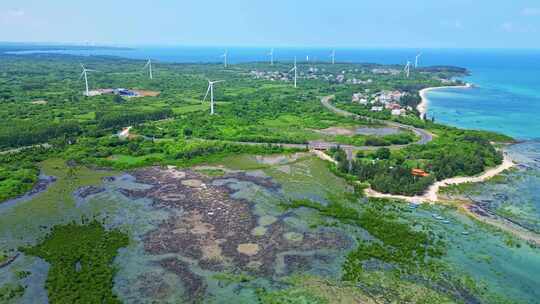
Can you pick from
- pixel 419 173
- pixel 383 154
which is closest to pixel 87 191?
pixel 383 154

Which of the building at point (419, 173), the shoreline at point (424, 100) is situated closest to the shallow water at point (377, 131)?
the shoreline at point (424, 100)

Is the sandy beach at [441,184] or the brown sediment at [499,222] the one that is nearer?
the brown sediment at [499,222]

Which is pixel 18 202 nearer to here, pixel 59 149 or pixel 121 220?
pixel 121 220

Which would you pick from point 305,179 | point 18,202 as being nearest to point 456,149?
point 305,179

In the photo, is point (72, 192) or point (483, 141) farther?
point (483, 141)

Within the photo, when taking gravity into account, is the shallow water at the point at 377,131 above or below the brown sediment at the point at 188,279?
above

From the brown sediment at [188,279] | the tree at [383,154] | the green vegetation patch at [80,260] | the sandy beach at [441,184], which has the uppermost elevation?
the tree at [383,154]

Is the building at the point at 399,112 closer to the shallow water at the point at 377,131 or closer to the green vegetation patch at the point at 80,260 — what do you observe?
the shallow water at the point at 377,131

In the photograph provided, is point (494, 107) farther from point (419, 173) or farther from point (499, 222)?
point (499, 222)
